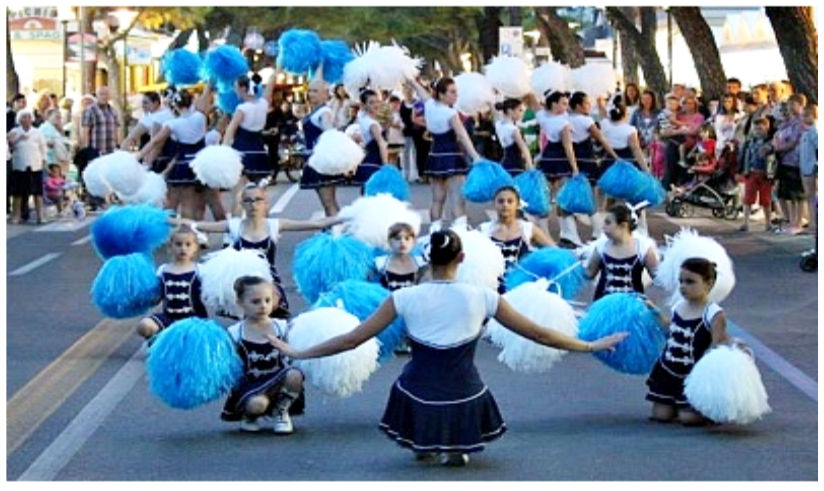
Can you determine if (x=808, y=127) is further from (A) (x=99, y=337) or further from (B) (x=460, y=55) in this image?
(B) (x=460, y=55)

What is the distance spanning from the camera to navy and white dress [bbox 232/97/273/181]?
1664 centimetres

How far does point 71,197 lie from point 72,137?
3.04 metres

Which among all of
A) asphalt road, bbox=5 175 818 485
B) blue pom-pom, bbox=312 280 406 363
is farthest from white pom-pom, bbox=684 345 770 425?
blue pom-pom, bbox=312 280 406 363

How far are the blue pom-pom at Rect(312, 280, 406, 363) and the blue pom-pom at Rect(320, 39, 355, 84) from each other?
744 centimetres

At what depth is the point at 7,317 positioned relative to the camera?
13.2m

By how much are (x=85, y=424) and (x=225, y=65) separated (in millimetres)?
8184

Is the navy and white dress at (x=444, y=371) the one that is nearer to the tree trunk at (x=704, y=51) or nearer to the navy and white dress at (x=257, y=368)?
the navy and white dress at (x=257, y=368)

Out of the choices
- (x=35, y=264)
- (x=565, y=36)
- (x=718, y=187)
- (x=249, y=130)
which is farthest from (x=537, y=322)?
(x=565, y=36)

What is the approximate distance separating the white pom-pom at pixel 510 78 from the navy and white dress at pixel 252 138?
2.63 meters

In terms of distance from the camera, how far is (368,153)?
16422mm

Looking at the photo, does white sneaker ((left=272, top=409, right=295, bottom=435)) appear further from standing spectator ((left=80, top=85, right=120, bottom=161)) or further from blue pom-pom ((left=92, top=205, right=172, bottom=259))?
standing spectator ((left=80, top=85, right=120, bottom=161))

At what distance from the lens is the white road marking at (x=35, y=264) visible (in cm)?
1667

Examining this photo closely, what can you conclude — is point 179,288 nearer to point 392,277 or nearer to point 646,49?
point 392,277

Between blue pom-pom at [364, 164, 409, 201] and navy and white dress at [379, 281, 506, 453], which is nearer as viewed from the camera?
navy and white dress at [379, 281, 506, 453]
